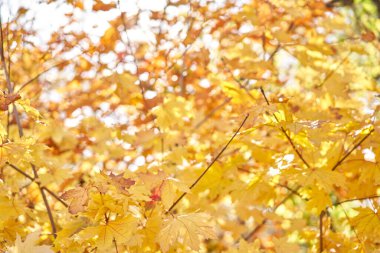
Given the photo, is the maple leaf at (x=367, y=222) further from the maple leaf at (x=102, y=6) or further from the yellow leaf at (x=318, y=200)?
the maple leaf at (x=102, y=6)

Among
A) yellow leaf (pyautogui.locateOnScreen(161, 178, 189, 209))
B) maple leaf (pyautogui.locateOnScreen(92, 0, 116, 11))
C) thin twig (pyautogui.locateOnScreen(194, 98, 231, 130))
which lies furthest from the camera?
thin twig (pyautogui.locateOnScreen(194, 98, 231, 130))

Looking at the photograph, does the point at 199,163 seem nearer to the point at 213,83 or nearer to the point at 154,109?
the point at 154,109

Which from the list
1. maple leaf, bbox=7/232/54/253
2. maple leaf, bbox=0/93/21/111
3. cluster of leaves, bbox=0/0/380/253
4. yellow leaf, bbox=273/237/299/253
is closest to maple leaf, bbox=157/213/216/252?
cluster of leaves, bbox=0/0/380/253

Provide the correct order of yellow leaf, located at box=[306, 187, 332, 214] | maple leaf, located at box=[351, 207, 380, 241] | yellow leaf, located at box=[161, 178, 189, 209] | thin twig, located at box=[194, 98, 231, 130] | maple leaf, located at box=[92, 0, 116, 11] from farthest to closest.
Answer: thin twig, located at box=[194, 98, 231, 130], maple leaf, located at box=[92, 0, 116, 11], yellow leaf, located at box=[306, 187, 332, 214], maple leaf, located at box=[351, 207, 380, 241], yellow leaf, located at box=[161, 178, 189, 209]

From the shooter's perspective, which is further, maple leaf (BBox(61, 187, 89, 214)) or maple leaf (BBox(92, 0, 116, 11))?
maple leaf (BBox(92, 0, 116, 11))

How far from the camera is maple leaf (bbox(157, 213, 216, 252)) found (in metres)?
1.79

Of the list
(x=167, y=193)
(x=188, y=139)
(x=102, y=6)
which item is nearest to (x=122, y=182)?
(x=167, y=193)

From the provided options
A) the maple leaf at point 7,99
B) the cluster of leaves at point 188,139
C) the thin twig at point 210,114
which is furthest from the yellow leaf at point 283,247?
the thin twig at point 210,114

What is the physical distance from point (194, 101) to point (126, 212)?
2.56 m

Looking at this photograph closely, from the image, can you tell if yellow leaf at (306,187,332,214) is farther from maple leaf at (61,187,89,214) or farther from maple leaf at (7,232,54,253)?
maple leaf at (7,232,54,253)

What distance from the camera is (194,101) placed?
172 inches

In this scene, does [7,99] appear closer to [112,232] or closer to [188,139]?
[112,232]

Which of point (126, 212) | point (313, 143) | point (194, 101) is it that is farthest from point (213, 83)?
point (126, 212)

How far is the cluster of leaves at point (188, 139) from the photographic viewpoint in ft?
6.27
